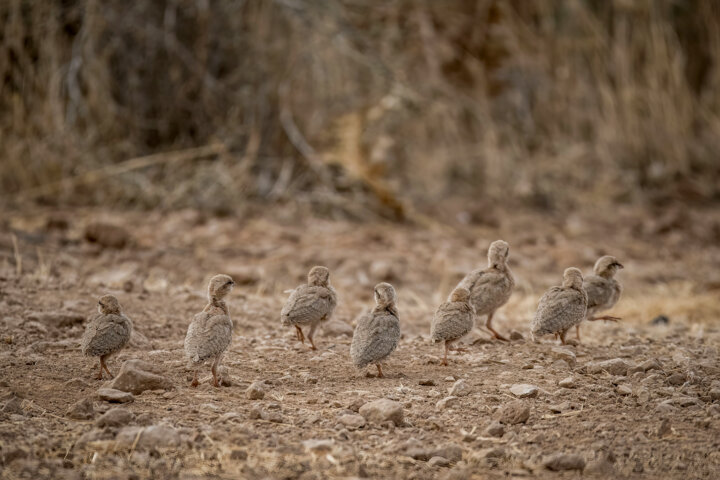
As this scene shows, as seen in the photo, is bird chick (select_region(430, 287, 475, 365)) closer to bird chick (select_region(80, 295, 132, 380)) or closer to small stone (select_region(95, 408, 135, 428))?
bird chick (select_region(80, 295, 132, 380))

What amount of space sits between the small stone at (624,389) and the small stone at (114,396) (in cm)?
298

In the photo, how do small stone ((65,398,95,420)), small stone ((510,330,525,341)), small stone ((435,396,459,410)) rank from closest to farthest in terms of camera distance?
small stone ((65,398,95,420))
small stone ((435,396,459,410))
small stone ((510,330,525,341))

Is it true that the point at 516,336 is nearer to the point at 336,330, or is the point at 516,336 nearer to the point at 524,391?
the point at 336,330

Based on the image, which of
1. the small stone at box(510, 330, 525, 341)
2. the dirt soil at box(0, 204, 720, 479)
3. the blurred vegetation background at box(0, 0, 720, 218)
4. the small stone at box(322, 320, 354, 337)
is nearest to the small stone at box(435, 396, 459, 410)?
the dirt soil at box(0, 204, 720, 479)

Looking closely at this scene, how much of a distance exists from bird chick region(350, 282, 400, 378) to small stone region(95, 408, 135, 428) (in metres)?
1.60

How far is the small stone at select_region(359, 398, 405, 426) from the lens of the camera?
491 centimetres

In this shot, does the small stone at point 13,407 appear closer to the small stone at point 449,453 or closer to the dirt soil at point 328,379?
the dirt soil at point 328,379

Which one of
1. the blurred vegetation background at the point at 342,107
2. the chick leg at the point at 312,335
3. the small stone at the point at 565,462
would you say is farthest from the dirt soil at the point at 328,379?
the blurred vegetation background at the point at 342,107

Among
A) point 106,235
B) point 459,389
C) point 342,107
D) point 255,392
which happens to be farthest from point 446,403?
point 342,107

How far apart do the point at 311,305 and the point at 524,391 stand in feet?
5.80

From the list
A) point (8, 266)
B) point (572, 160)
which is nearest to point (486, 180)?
point (572, 160)

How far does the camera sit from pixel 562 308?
6.41 m

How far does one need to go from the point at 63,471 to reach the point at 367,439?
5.10 feet

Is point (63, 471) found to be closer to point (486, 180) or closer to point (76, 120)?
point (76, 120)
